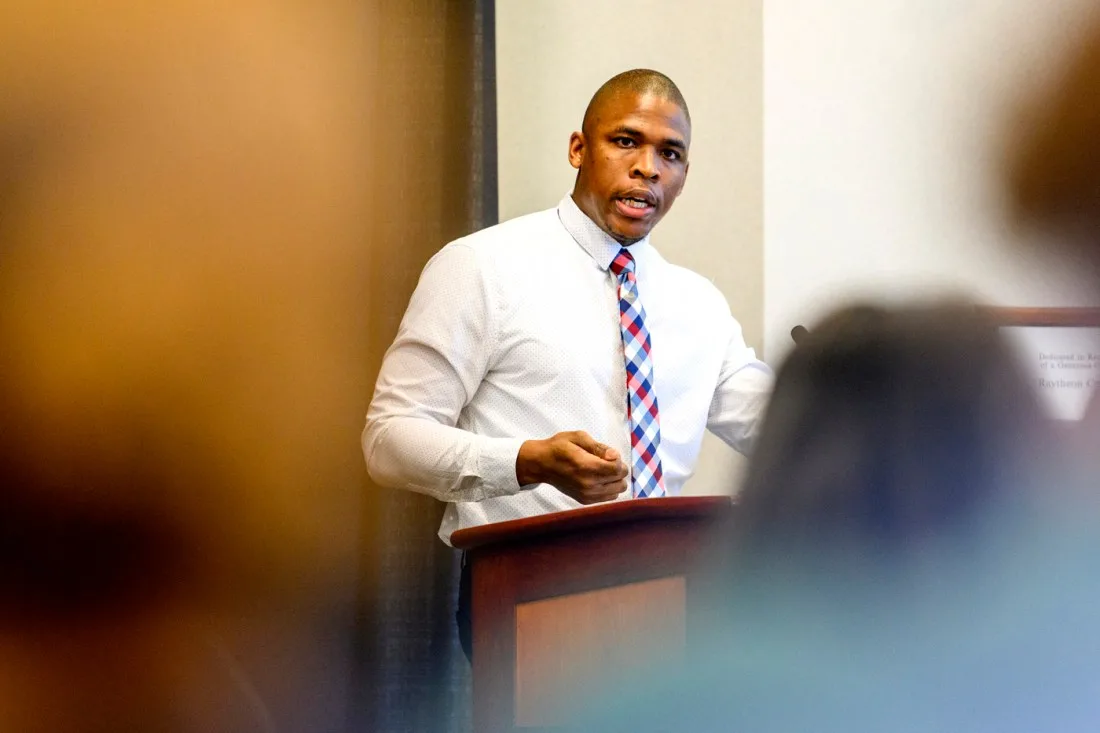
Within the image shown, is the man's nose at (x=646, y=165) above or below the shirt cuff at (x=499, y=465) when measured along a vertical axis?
above

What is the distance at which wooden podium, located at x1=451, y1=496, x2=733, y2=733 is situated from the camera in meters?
0.99

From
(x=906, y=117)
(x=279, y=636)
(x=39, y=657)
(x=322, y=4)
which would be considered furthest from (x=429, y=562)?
A: (x=906, y=117)

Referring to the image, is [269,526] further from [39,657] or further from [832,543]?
[832,543]

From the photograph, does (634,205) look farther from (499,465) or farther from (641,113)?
(499,465)

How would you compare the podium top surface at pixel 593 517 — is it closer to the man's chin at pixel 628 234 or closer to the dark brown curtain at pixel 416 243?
the man's chin at pixel 628 234

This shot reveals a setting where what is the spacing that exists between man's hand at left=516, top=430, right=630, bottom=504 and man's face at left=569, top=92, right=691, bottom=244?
0.42 metres

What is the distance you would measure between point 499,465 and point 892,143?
37.0 inches

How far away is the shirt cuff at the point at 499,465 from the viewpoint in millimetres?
1332

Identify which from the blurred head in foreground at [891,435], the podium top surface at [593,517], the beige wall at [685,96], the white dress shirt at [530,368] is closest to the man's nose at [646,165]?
the white dress shirt at [530,368]

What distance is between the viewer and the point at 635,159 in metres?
1.53

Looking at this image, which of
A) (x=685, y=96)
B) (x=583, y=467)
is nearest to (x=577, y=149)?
(x=685, y=96)

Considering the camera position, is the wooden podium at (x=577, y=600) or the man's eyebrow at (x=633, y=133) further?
the man's eyebrow at (x=633, y=133)

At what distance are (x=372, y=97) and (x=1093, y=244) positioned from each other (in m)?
1.13

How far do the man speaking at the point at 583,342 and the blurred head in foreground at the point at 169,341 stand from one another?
0.22 m
